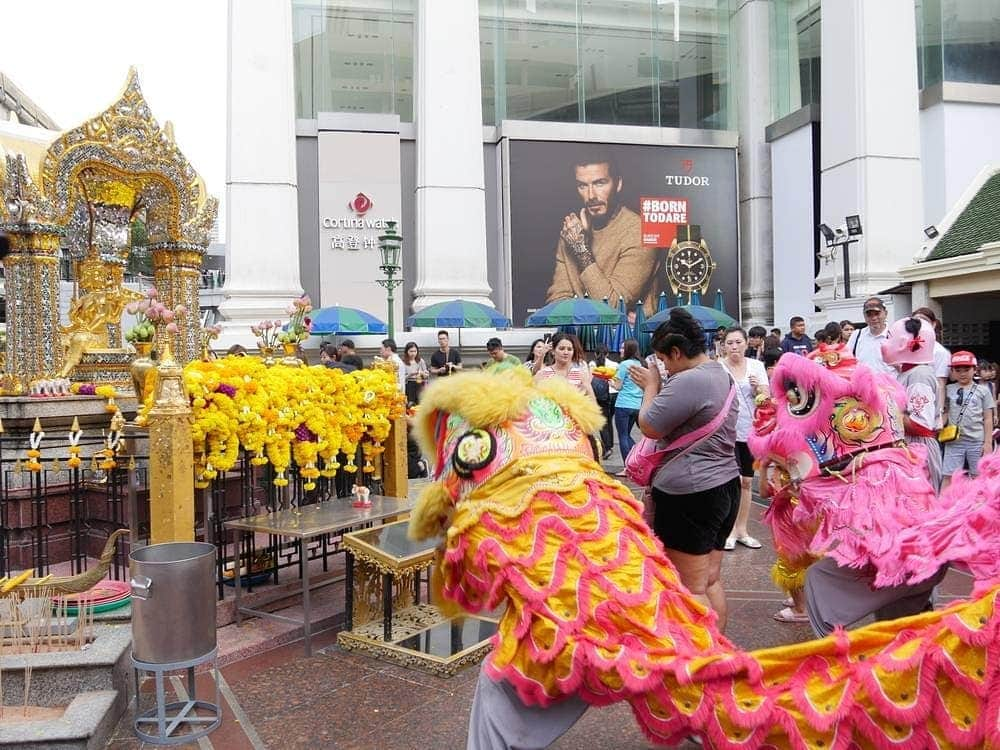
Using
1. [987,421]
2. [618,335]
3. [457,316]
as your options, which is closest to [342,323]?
[457,316]

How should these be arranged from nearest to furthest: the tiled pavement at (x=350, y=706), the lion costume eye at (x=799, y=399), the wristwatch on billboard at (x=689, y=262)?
the tiled pavement at (x=350, y=706) → the lion costume eye at (x=799, y=399) → the wristwatch on billboard at (x=689, y=262)

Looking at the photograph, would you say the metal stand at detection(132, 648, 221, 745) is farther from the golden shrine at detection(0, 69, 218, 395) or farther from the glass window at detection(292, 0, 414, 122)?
the glass window at detection(292, 0, 414, 122)

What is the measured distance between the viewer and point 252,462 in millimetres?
5145

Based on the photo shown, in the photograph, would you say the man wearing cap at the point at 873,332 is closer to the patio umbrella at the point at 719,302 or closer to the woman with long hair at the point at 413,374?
the woman with long hair at the point at 413,374

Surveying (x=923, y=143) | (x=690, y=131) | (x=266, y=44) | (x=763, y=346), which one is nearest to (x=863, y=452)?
(x=763, y=346)

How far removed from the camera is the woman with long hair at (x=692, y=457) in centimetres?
386

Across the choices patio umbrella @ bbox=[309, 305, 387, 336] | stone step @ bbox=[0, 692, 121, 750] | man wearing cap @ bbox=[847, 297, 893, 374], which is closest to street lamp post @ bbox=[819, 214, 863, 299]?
man wearing cap @ bbox=[847, 297, 893, 374]

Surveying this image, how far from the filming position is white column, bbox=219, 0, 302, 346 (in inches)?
671

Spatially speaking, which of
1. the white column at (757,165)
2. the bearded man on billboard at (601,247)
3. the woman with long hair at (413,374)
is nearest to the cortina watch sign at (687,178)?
the white column at (757,165)

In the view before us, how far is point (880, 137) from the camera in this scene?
18172 millimetres

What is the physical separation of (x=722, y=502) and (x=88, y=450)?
5.28m

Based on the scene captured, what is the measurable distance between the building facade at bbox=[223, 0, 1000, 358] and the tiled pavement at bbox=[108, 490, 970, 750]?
13511mm

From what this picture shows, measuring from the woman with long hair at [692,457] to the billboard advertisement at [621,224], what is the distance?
16460 mm

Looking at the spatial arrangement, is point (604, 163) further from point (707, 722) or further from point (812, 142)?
point (707, 722)
